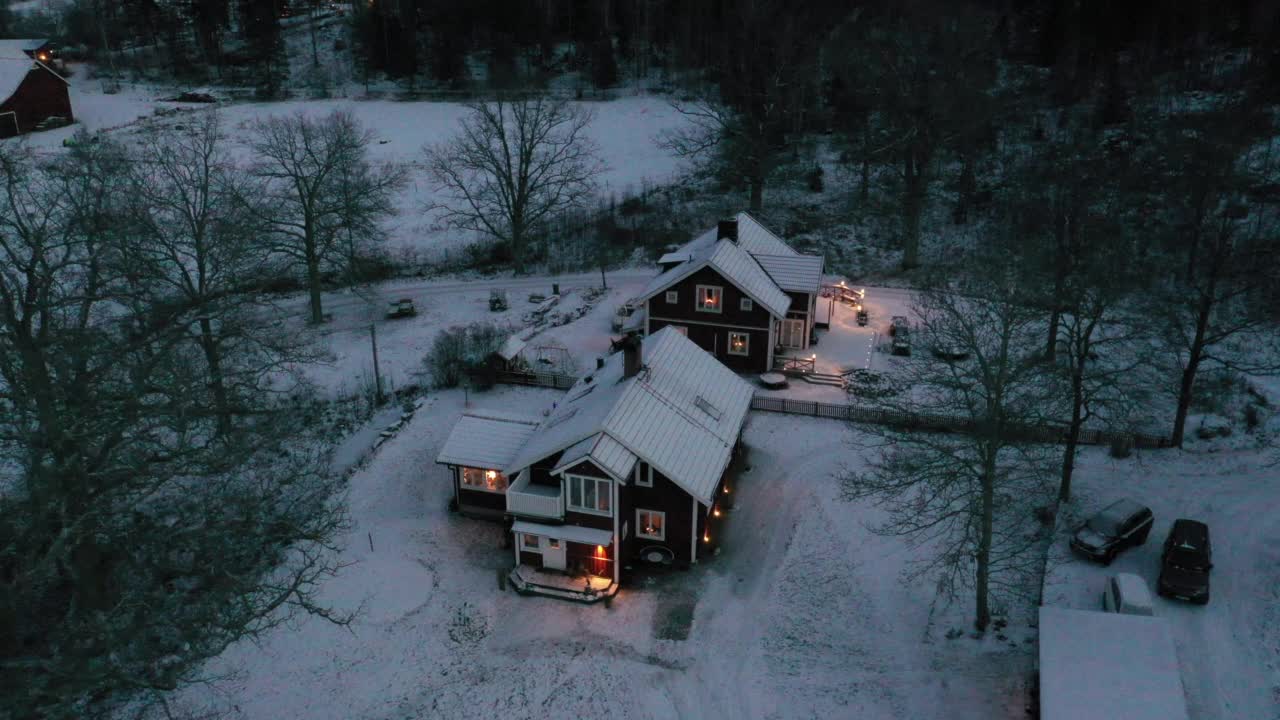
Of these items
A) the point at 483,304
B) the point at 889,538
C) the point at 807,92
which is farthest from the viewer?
the point at 807,92

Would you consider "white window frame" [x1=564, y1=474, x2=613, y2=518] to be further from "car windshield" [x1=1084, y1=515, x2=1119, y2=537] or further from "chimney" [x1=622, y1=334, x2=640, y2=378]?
"car windshield" [x1=1084, y1=515, x2=1119, y2=537]

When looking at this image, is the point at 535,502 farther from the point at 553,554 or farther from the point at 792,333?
the point at 792,333

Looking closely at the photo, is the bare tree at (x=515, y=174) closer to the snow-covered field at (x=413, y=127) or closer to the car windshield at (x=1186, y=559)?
the snow-covered field at (x=413, y=127)

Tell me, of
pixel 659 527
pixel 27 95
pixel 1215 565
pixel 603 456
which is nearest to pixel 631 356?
pixel 603 456

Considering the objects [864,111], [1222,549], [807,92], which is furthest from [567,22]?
[1222,549]

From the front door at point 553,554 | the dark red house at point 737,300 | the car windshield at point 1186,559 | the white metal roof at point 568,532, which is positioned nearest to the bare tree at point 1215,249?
the car windshield at point 1186,559

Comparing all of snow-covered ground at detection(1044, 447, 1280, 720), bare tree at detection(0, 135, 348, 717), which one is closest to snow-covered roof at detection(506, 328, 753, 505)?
bare tree at detection(0, 135, 348, 717)

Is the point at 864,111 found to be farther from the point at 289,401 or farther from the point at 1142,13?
the point at 289,401
